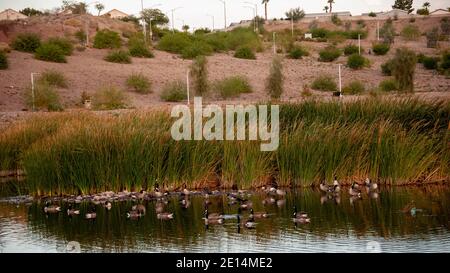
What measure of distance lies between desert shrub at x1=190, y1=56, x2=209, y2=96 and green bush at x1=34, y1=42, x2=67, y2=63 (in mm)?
11301

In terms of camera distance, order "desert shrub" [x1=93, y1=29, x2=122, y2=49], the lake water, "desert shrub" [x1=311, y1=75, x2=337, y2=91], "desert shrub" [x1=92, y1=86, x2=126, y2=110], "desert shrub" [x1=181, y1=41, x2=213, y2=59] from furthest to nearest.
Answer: "desert shrub" [x1=93, y1=29, x2=122, y2=49] → "desert shrub" [x1=181, y1=41, x2=213, y2=59] → "desert shrub" [x1=311, y1=75, x2=337, y2=91] → "desert shrub" [x1=92, y1=86, x2=126, y2=110] → the lake water

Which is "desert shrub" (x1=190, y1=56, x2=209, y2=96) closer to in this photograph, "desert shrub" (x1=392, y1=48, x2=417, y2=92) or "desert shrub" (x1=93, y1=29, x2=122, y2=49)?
"desert shrub" (x1=392, y1=48, x2=417, y2=92)

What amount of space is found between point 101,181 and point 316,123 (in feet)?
18.4

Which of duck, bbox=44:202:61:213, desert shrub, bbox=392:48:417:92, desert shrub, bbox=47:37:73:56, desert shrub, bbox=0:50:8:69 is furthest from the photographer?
desert shrub, bbox=47:37:73:56

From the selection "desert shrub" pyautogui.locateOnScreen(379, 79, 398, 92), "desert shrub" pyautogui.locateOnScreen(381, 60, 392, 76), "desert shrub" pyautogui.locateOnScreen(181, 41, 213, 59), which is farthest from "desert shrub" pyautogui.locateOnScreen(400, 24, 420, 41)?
"desert shrub" pyautogui.locateOnScreen(379, 79, 398, 92)

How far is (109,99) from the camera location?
42.5 m

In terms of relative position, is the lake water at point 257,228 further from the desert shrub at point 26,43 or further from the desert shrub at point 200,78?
the desert shrub at point 26,43

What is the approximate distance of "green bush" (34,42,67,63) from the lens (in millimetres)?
55062

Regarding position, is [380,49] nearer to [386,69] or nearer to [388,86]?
[386,69]

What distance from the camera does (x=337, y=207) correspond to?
1786 centimetres

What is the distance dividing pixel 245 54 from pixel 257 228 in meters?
47.6

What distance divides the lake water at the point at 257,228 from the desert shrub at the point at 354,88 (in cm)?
2761

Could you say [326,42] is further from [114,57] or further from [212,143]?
[212,143]

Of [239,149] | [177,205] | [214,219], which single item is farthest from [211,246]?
[239,149]
